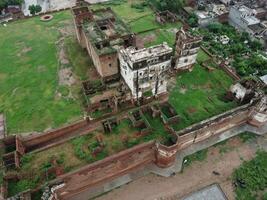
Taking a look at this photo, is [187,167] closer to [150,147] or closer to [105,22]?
[150,147]

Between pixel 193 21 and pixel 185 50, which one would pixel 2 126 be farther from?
pixel 193 21

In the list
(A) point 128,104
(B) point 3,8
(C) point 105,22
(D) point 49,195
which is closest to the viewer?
(D) point 49,195

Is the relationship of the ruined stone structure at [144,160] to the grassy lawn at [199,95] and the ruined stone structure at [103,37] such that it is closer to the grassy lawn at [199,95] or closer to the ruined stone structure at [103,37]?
the grassy lawn at [199,95]

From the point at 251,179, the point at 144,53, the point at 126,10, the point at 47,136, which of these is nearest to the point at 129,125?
the point at 144,53

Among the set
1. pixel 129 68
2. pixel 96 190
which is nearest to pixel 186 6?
pixel 129 68

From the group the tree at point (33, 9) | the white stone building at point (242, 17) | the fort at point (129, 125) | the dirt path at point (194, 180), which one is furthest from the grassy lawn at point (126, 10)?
the dirt path at point (194, 180)

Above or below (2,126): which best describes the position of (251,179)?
below

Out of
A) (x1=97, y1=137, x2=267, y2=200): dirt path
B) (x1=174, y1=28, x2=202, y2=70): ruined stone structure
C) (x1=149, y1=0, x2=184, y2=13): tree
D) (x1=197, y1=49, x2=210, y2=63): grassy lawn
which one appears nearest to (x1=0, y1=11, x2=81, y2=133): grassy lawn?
(x1=97, y1=137, x2=267, y2=200): dirt path

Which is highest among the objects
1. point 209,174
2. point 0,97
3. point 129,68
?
point 129,68
